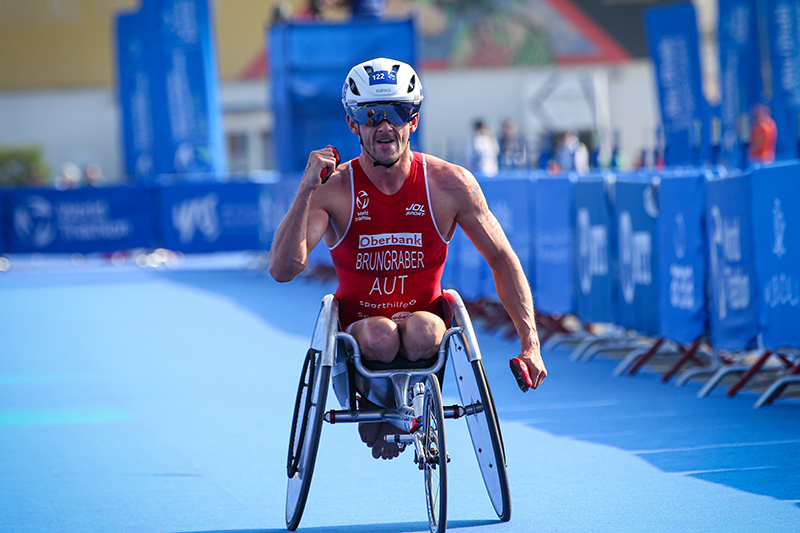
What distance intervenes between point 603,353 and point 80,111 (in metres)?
35.4

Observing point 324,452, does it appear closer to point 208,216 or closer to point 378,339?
point 378,339

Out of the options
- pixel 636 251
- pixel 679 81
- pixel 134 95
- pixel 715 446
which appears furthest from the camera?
pixel 134 95

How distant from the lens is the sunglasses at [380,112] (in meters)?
4.35

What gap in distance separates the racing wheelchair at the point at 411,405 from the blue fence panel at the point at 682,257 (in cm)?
386

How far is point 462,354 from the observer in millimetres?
Answer: 4387

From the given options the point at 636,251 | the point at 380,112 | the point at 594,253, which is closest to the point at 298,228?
the point at 380,112

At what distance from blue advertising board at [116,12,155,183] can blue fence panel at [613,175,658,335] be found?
775 inches

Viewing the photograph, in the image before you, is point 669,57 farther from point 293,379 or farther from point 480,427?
point 480,427

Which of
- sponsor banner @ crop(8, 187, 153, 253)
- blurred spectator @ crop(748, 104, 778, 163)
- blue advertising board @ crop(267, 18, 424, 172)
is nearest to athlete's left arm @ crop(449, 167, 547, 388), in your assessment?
blurred spectator @ crop(748, 104, 778, 163)

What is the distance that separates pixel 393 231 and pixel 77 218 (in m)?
16.6

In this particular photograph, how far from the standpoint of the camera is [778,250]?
7.06 metres

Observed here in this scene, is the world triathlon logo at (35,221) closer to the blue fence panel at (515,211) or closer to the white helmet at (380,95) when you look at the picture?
the blue fence panel at (515,211)

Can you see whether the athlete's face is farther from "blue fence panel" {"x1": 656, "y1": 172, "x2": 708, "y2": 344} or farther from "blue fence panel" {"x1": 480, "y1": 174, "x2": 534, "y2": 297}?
"blue fence panel" {"x1": 480, "y1": 174, "x2": 534, "y2": 297}

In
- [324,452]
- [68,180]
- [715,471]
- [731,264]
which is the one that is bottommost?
[324,452]
